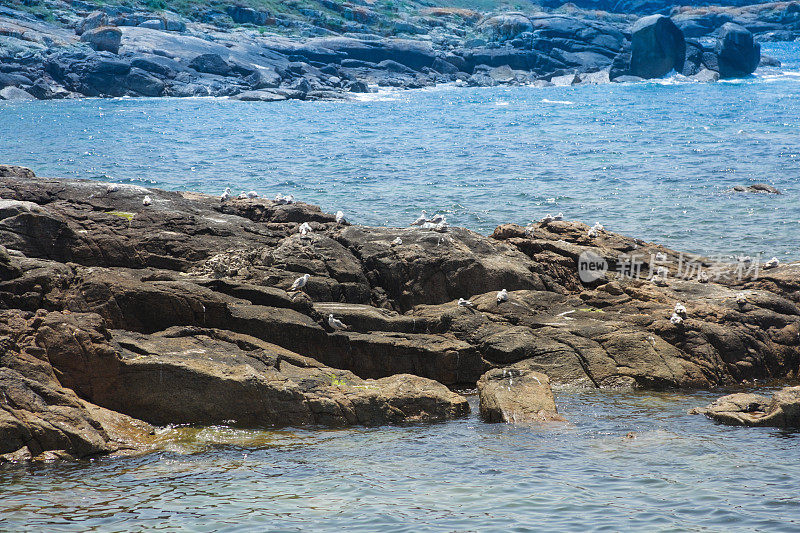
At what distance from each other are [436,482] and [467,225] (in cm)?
1818

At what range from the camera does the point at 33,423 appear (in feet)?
32.4

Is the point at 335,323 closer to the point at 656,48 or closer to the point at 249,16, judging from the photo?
the point at 656,48

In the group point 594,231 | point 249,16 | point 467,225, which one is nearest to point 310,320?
point 594,231

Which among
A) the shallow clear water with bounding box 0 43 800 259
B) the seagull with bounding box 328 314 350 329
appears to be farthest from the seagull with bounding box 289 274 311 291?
the shallow clear water with bounding box 0 43 800 259

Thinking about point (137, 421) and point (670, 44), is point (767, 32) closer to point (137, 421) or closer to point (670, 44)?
point (670, 44)

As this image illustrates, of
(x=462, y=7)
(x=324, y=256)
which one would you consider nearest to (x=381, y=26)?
(x=462, y=7)

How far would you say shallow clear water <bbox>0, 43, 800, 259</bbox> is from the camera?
94.1 feet

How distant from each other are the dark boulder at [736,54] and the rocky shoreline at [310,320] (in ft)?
319

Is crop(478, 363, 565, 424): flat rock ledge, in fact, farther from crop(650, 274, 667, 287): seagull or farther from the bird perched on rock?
the bird perched on rock

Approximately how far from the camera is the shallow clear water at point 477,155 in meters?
28.7

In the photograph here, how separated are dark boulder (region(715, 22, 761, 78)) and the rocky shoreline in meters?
97.4

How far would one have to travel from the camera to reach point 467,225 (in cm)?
2714

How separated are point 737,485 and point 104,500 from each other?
752 cm

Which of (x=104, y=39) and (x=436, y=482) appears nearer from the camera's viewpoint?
(x=436, y=482)
